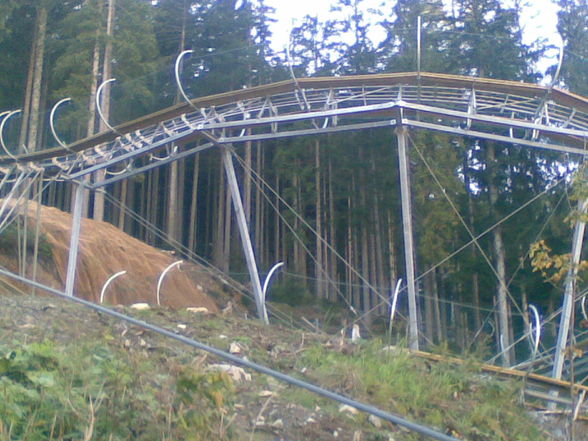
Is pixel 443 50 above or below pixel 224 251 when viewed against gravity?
above

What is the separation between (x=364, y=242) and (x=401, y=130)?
20354 millimetres

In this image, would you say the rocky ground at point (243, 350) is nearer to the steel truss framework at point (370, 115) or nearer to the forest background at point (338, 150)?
the steel truss framework at point (370, 115)

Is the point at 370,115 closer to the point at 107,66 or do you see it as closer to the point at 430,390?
the point at 430,390

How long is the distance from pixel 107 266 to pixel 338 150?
14326mm

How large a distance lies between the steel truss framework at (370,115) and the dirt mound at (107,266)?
15.8 ft

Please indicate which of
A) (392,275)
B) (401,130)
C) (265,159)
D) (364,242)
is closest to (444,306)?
(392,275)

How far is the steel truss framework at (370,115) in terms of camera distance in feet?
41.9

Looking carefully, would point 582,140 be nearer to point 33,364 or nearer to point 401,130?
point 401,130

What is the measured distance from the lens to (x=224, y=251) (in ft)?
113

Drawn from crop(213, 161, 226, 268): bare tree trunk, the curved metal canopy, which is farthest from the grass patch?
crop(213, 161, 226, 268): bare tree trunk

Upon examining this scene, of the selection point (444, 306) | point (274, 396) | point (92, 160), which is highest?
point (92, 160)

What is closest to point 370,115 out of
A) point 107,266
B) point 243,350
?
point 243,350

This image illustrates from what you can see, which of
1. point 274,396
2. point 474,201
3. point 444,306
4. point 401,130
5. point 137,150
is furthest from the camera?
point 474,201

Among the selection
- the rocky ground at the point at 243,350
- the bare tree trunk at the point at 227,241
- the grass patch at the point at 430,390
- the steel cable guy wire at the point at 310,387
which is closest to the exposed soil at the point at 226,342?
the rocky ground at the point at 243,350
